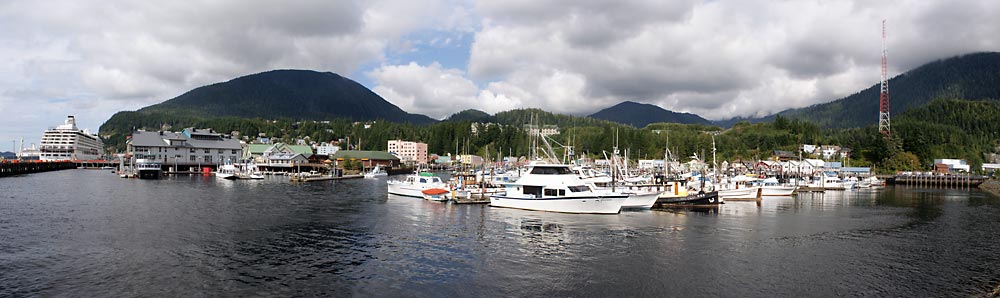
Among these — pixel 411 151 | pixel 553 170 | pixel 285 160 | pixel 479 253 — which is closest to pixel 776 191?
pixel 553 170

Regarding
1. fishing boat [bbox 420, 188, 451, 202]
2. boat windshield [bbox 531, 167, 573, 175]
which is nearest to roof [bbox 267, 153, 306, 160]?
fishing boat [bbox 420, 188, 451, 202]

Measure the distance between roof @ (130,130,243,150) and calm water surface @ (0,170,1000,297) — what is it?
70.0m

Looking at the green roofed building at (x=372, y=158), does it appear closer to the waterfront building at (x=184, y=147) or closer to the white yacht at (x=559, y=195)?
the waterfront building at (x=184, y=147)

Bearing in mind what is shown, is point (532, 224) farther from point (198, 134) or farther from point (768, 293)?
point (198, 134)

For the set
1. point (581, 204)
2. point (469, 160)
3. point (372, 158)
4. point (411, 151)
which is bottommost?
point (581, 204)

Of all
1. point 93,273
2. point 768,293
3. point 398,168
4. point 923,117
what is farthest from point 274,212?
point 923,117

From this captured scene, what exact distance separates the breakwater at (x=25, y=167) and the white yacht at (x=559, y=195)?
299 feet

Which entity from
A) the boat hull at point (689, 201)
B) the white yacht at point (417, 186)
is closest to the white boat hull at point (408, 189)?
the white yacht at point (417, 186)

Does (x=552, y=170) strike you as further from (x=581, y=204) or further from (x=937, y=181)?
(x=937, y=181)

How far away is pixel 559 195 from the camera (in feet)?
124

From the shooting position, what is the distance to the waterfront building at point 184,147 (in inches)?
4065

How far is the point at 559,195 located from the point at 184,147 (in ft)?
328

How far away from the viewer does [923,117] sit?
654 feet

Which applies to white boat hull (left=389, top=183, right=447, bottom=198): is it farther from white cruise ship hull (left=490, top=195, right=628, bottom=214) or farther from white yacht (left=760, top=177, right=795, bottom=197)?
white yacht (left=760, top=177, right=795, bottom=197)
